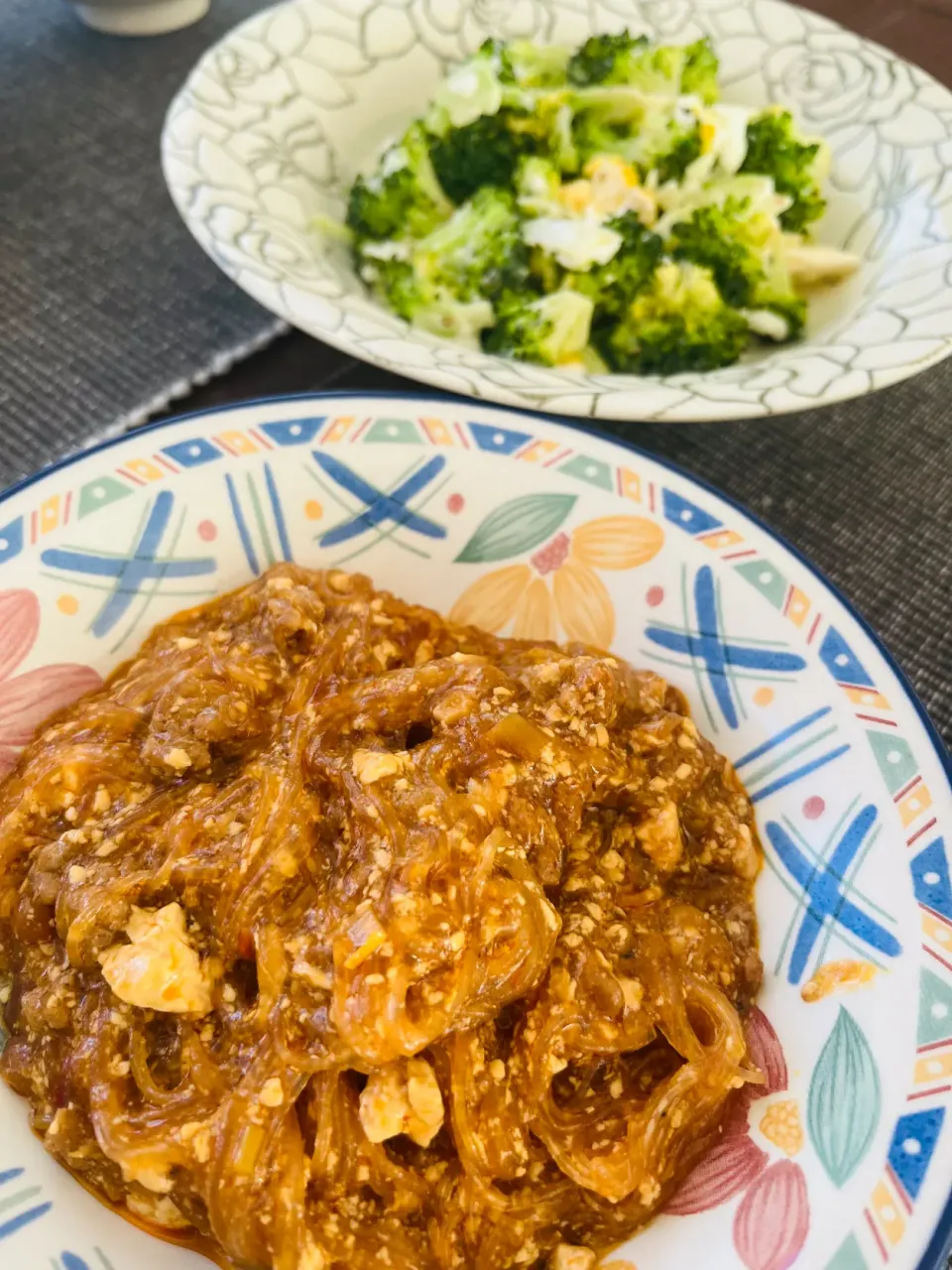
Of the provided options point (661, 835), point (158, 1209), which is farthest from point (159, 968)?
point (661, 835)

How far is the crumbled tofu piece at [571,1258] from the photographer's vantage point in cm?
153

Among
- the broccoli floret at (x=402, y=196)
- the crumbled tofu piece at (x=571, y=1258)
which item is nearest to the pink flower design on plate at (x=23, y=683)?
the crumbled tofu piece at (x=571, y=1258)

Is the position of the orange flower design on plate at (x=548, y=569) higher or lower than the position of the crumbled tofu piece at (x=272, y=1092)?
higher

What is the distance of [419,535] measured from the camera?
2.34 metres

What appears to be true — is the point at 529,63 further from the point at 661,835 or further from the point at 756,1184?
the point at 756,1184

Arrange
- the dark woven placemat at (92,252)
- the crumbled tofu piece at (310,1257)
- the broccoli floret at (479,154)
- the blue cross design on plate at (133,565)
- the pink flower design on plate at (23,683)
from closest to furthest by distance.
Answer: the crumbled tofu piece at (310,1257) → the pink flower design on plate at (23,683) → the blue cross design on plate at (133,565) → the dark woven placemat at (92,252) → the broccoli floret at (479,154)

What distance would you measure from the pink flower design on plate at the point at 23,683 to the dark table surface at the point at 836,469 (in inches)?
46.5

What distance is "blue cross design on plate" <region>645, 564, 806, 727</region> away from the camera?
2.05 metres

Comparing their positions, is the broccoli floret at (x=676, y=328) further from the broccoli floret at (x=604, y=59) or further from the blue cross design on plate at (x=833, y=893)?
the blue cross design on plate at (x=833, y=893)

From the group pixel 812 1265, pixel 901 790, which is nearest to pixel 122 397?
pixel 901 790

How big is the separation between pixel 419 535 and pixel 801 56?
2745 millimetres

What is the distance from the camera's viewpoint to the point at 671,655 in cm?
218

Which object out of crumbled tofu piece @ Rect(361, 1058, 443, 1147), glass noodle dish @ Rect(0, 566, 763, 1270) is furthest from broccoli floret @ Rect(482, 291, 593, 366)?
crumbled tofu piece @ Rect(361, 1058, 443, 1147)

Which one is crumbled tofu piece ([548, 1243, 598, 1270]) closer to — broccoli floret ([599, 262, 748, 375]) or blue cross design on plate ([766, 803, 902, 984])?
blue cross design on plate ([766, 803, 902, 984])
